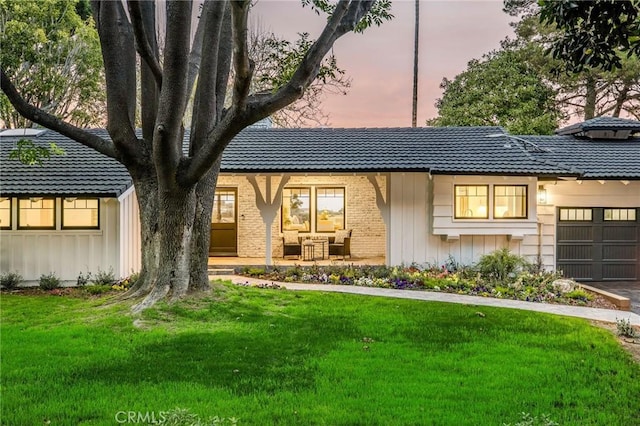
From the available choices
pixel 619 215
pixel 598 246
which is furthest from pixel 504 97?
pixel 598 246

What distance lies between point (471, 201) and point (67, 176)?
10.8 meters

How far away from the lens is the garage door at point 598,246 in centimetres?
1420

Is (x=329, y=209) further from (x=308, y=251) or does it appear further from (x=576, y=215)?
(x=576, y=215)

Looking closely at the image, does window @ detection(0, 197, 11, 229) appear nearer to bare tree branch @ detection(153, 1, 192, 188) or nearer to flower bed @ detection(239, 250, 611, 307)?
flower bed @ detection(239, 250, 611, 307)

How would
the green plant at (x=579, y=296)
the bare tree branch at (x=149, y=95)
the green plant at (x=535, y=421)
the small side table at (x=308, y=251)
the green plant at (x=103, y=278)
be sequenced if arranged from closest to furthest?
the green plant at (x=535, y=421) → the bare tree branch at (x=149, y=95) → the green plant at (x=579, y=296) → the green plant at (x=103, y=278) → the small side table at (x=308, y=251)

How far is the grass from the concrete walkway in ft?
2.34

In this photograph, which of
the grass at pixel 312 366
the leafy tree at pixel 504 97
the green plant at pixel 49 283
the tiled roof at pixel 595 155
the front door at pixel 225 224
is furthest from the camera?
the leafy tree at pixel 504 97

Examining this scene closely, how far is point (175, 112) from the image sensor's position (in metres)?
6.95

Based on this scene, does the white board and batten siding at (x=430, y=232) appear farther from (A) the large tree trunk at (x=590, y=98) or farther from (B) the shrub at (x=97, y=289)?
(A) the large tree trunk at (x=590, y=98)

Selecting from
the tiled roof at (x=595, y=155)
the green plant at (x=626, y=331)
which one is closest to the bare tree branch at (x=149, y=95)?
the green plant at (x=626, y=331)

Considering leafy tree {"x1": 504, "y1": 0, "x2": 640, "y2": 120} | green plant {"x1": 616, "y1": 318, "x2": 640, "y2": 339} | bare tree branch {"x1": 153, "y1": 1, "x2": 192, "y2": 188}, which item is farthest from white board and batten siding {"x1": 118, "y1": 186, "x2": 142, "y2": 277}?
leafy tree {"x1": 504, "y1": 0, "x2": 640, "y2": 120}

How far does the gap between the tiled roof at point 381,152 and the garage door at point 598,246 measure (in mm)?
2203

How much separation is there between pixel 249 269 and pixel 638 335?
9282mm

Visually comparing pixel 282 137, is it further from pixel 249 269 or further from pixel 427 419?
pixel 427 419
